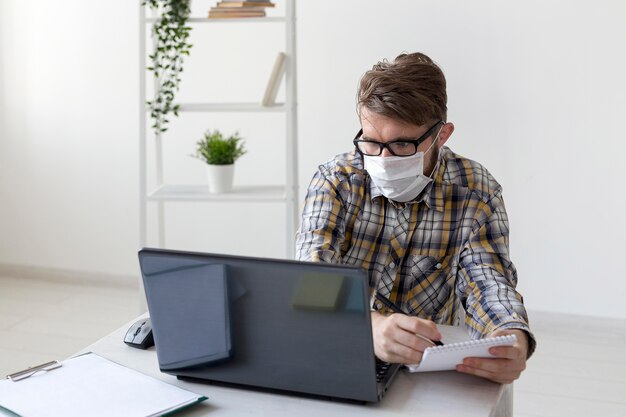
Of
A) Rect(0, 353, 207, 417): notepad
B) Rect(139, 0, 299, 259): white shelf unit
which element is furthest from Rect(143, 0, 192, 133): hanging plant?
Rect(0, 353, 207, 417): notepad

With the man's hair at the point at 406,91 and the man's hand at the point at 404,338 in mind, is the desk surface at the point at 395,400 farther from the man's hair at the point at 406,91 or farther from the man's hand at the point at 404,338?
the man's hair at the point at 406,91

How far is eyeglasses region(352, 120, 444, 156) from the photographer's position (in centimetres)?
180

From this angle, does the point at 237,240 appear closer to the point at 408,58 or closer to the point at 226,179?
the point at 226,179

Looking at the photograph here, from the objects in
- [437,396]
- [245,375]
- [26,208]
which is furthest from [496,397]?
[26,208]

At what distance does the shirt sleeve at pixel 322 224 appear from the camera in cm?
178

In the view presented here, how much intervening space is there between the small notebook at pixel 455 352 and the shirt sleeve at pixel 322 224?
0.43m

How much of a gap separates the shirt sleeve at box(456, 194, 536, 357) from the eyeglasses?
208 mm

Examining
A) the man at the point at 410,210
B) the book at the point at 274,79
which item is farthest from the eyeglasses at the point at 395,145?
the book at the point at 274,79

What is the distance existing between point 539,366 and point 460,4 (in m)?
1.46

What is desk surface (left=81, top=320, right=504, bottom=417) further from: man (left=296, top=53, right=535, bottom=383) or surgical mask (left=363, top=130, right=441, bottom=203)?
surgical mask (left=363, top=130, right=441, bottom=203)

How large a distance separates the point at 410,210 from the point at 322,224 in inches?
8.1

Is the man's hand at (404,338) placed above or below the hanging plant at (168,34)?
below

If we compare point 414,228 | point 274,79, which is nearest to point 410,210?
point 414,228

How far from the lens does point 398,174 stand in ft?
5.98
